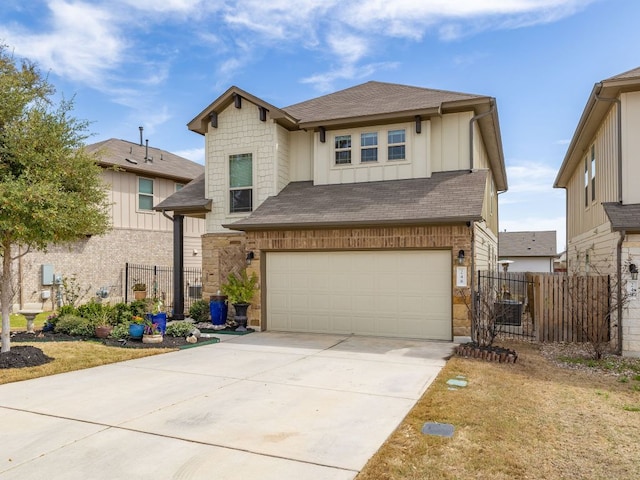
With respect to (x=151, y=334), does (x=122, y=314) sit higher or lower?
higher

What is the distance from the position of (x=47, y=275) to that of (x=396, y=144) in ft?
44.8

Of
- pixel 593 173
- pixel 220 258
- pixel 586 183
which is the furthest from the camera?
pixel 586 183

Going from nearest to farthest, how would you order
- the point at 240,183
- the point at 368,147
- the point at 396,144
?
the point at 396,144
the point at 368,147
the point at 240,183

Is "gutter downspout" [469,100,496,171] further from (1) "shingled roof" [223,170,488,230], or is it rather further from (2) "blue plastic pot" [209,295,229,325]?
(2) "blue plastic pot" [209,295,229,325]

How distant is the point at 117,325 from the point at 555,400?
393 inches

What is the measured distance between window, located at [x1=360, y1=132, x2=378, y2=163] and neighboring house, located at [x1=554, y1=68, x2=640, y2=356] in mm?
5304

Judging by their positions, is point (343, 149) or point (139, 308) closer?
point (139, 308)

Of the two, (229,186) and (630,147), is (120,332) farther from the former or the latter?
(630,147)

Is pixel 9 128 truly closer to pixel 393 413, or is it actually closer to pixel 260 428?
pixel 260 428

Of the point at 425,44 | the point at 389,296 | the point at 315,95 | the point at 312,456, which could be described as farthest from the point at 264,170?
the point at 312,456

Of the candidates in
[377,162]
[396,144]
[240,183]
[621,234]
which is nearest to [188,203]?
[240,183]

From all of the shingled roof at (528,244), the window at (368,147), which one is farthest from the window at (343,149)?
the shingled roof at (528,244)

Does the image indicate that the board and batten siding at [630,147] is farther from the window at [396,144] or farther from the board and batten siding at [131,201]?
the board and batten siding at [131,201]

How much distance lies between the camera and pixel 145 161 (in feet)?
70.9
